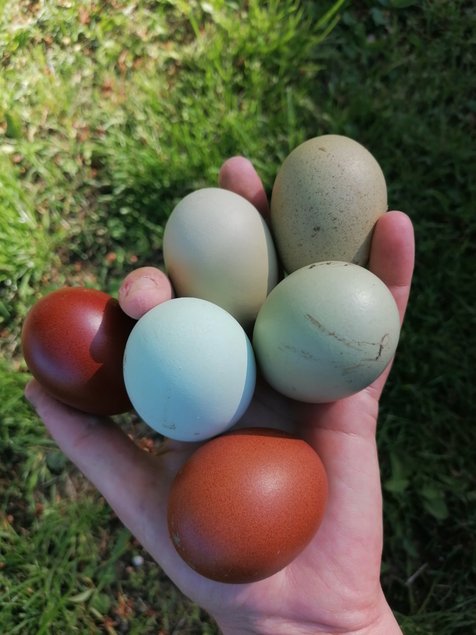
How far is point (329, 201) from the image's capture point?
1.65 m

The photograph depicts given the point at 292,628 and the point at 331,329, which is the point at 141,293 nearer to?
the point at 331,329

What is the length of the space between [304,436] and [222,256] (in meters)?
0.61

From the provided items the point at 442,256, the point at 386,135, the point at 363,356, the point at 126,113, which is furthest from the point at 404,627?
the point at 126,113

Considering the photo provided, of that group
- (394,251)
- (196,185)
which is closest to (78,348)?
(394,251)

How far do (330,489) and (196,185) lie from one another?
1.45m

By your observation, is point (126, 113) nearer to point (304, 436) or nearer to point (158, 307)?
point (158, 307)

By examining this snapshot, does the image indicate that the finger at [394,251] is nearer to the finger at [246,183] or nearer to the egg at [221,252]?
the egg at [221,252]

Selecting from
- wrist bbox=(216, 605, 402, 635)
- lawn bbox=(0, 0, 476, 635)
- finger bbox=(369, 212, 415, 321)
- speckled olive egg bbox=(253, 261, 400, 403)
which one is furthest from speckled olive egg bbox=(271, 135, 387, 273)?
wrist bbox=(216, 605, 402, 635)

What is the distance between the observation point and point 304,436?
1.85 metres

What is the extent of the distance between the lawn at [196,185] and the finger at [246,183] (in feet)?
2.16

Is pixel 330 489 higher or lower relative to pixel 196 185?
lower

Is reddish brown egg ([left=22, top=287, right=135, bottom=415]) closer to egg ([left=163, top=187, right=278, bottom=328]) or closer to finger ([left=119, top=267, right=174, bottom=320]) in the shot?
finger ([left=119, top=267, right=174, bottom=320])

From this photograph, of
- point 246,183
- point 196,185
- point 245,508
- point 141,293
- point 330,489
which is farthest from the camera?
point 196,185

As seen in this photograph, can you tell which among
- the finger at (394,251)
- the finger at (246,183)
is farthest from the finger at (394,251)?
the finger at (246,183)
